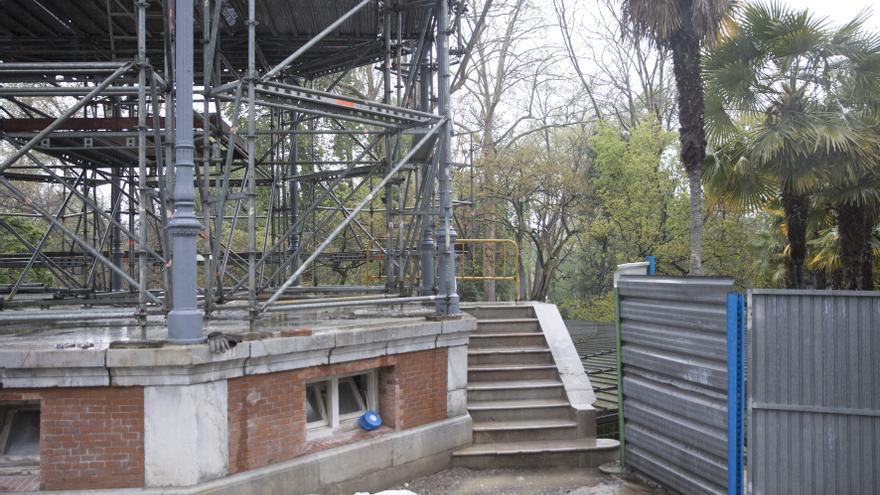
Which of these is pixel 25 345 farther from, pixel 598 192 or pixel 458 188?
pixel 598 192

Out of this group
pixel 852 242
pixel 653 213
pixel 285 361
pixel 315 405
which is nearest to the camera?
pixel 285 361

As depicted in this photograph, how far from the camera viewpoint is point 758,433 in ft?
18.6

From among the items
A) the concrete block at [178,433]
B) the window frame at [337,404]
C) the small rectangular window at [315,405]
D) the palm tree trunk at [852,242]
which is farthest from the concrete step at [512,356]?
the palm tree trunk at [852,242]

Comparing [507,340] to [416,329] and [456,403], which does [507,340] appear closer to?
[456,403]

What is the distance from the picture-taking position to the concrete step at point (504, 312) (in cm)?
1053

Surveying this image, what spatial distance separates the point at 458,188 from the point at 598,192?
16.5 ft

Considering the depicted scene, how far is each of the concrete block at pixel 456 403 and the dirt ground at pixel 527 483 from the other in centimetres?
65

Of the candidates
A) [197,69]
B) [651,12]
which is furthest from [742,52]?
[197,69]

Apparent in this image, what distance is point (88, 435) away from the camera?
5426 millimetres

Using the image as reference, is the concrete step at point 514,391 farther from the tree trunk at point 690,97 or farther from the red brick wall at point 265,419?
the tree trunk at point 690,97

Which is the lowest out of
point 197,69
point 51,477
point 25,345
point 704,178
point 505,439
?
point 505,439

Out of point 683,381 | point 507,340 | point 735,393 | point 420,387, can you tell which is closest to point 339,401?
point 420,387

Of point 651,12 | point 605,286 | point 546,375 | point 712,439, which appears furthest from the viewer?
point 605,286

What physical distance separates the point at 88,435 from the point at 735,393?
17.8ft
